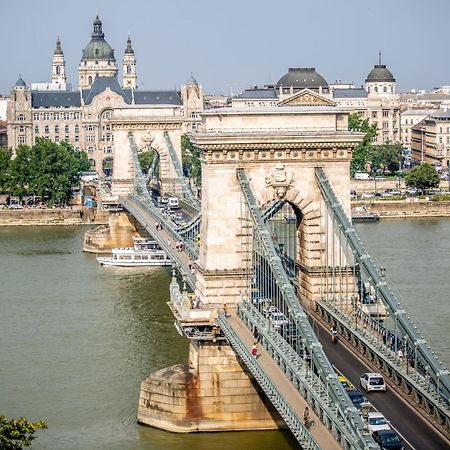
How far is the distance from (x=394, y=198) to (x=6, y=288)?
116 ft

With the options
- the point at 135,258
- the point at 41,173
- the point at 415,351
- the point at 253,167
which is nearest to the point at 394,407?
the point at 415,351

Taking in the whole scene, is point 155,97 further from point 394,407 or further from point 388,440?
point 388,440

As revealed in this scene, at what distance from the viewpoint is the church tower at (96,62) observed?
138 metres

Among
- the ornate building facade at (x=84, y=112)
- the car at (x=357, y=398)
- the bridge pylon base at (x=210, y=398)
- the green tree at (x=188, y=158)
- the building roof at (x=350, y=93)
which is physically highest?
the building roof at (x=350, y=93)

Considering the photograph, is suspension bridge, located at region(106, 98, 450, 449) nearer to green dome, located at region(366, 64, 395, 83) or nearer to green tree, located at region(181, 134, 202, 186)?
green tree, located at region(181, 134, 202, 186)

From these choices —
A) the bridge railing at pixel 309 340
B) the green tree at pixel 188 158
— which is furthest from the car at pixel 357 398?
the green tree at pixel 188 158

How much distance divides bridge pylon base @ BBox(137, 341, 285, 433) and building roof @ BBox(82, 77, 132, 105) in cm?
7856

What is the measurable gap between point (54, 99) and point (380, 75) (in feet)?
98.4

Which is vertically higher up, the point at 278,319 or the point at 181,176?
the point at 181,176

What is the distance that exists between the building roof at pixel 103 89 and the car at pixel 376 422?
84.9m

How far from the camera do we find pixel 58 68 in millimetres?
147625

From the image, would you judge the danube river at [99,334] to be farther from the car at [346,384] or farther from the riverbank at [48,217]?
the riverbank at [48,217]

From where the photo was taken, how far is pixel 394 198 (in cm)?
7675

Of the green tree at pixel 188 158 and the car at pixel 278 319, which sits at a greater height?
the green tree at pixel 188 158
